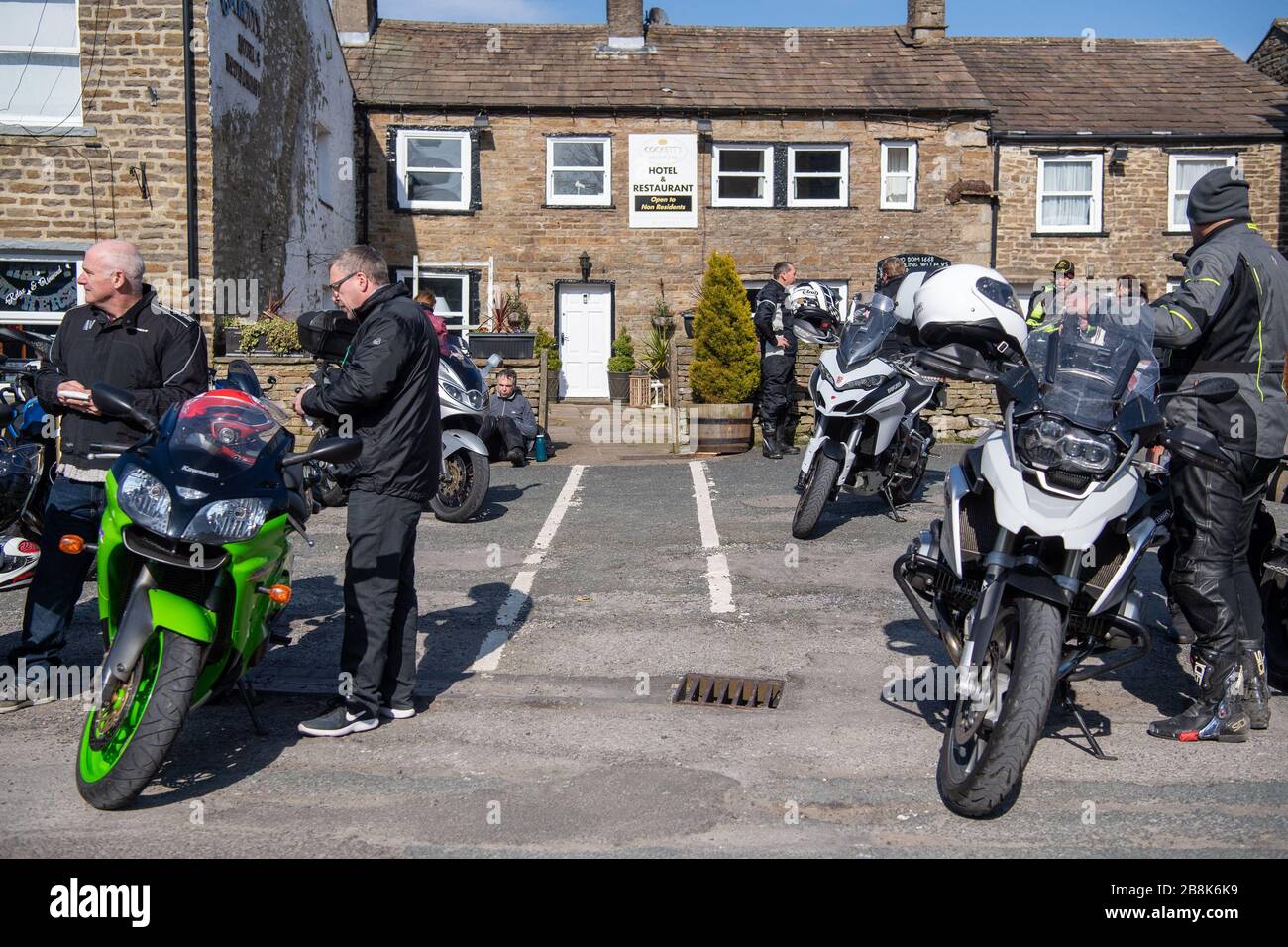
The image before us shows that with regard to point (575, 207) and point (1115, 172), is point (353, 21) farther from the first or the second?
point (1115, 172)

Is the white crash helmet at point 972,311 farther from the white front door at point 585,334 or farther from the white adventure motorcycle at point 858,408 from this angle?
the white front door at point 585,334

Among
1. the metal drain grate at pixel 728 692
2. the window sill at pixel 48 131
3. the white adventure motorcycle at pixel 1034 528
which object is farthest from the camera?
the window sill at pixel 48 131

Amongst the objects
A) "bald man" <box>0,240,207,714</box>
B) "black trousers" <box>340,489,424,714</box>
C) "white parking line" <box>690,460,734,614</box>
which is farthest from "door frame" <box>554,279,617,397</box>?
"black trousers" <box>340,489,424,714</box>

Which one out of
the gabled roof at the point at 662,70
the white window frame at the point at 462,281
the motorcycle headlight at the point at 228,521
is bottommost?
the motorcycle headlight at the point at 228,521

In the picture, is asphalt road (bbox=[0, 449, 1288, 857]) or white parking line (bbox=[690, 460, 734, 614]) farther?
white parking line (bbox=[690, 460, 734, 614])

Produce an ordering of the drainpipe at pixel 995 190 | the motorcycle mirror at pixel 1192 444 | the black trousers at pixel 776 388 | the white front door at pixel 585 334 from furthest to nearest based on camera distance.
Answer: the drainpipe at pixel 995 190 → the white front door at pixel 585 334 → the black trousers at pixel 776 388 → the motorcycle mirror at pixel 1192 444

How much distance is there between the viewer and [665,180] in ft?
79.3

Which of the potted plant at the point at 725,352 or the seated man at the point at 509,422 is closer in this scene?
the seated man at the point at 509,422

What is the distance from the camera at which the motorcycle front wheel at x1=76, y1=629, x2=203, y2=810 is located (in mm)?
4148

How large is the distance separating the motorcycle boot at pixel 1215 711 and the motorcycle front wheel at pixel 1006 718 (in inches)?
43.9

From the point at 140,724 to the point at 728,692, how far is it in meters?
2.57

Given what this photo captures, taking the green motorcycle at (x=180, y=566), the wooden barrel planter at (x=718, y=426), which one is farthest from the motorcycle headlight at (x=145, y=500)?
the wooden barrel planter at (x=718, y=426)

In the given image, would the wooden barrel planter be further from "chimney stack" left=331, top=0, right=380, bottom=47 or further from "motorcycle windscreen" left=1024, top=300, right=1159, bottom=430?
"chimney stack" left=331, top=0, right=380, bottom=47

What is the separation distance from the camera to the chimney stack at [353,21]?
2519cm
